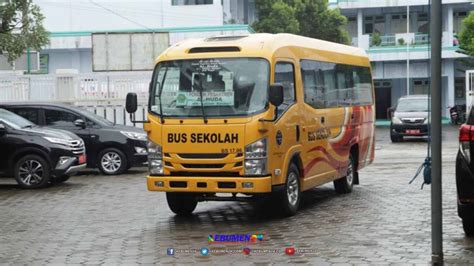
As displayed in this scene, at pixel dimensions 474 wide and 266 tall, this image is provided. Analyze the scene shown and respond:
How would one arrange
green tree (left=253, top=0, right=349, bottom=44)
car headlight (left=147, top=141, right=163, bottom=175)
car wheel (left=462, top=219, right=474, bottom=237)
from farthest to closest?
green tree (left=253, top=0, right=349, bottom=44) < car headlight (left=147, top=141, right=163, bottom=175) < car wheel (left=462, top=219, right=474, bottom=237)

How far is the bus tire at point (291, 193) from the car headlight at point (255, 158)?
726 mm

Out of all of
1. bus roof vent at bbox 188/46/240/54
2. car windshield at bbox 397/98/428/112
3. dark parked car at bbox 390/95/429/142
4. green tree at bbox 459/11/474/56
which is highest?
green tree at bbox 459/11/474/56

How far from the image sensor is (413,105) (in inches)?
1243

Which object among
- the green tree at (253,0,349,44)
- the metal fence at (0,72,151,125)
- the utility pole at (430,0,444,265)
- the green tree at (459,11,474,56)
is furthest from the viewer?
the green tree at (253,0,349,44)

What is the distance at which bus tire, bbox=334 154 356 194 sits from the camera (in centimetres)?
1410

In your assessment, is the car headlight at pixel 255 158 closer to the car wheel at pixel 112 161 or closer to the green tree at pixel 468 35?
the car wheel at pixel 112 161

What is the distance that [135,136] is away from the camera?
61.3 feet

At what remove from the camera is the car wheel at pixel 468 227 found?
9094 millimetres

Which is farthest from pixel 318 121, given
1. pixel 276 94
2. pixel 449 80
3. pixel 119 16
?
pixel 449 80

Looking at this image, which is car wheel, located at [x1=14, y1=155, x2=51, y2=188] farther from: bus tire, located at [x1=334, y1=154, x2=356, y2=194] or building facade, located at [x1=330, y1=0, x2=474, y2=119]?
building facade, located at [x1=330, y1=0, x2=474, y2=119]

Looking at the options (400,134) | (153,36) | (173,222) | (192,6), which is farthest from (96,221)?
(192,6)

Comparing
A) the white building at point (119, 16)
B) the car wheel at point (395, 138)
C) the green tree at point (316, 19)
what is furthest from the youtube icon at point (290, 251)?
the green tree at point (316, 19)

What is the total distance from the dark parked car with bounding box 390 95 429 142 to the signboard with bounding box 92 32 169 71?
10110mm

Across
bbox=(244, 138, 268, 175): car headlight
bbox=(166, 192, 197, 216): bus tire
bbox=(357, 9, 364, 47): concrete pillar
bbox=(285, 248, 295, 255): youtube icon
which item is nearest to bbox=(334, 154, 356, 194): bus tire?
bbox=(166, 192, 197, 216): bus tire
